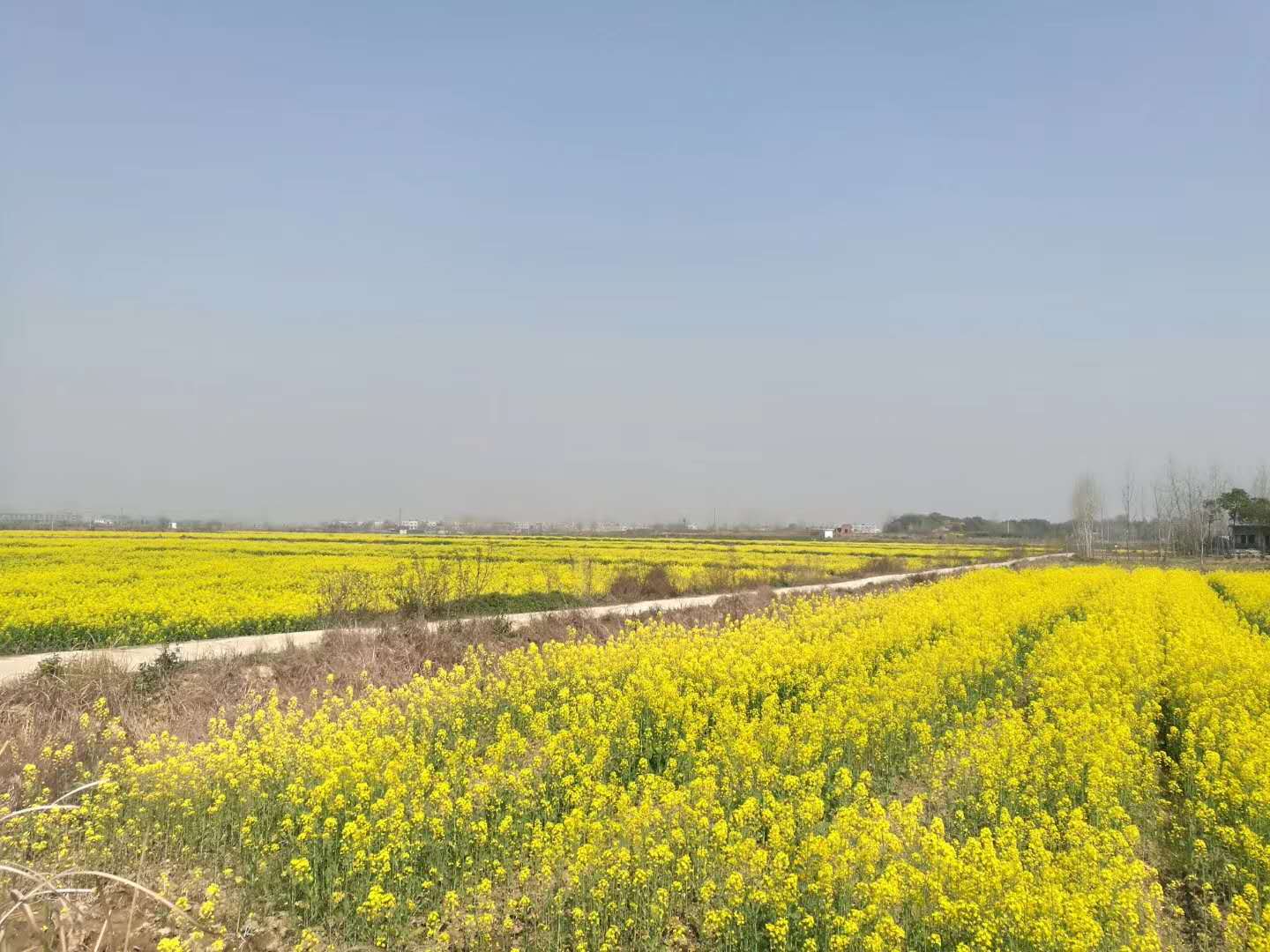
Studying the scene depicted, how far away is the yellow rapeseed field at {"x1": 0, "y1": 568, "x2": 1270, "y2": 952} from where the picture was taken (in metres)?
4.68

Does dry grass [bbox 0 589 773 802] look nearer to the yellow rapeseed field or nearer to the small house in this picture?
the yellow rapeseed field

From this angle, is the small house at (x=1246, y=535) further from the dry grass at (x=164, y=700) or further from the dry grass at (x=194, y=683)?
the dry grass at (x=194, y=683)

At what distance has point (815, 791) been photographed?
6.39m

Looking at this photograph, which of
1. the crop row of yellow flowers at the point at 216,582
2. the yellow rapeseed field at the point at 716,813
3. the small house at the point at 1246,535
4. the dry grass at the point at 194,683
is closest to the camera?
the yellow rapeseed field at the point at 716,813

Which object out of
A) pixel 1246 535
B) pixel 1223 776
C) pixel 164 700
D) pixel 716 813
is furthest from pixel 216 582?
pixel 1246 535

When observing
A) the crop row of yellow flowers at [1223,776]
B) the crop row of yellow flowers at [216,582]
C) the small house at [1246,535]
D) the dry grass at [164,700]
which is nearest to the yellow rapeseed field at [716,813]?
the crop row of yellow flowers at [1223,776]

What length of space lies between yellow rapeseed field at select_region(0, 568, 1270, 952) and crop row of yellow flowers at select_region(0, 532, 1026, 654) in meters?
7.92

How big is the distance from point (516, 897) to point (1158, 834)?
215 inches

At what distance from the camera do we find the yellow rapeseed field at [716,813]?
4.68 m

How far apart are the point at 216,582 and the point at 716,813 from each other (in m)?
23.6

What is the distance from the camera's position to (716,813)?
18.7 feet

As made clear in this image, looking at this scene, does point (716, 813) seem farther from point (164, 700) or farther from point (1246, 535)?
point (1246, 535)

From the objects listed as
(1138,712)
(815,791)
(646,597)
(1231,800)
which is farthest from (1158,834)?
(646,597)

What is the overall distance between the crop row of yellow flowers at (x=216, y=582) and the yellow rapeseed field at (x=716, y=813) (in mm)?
7918
